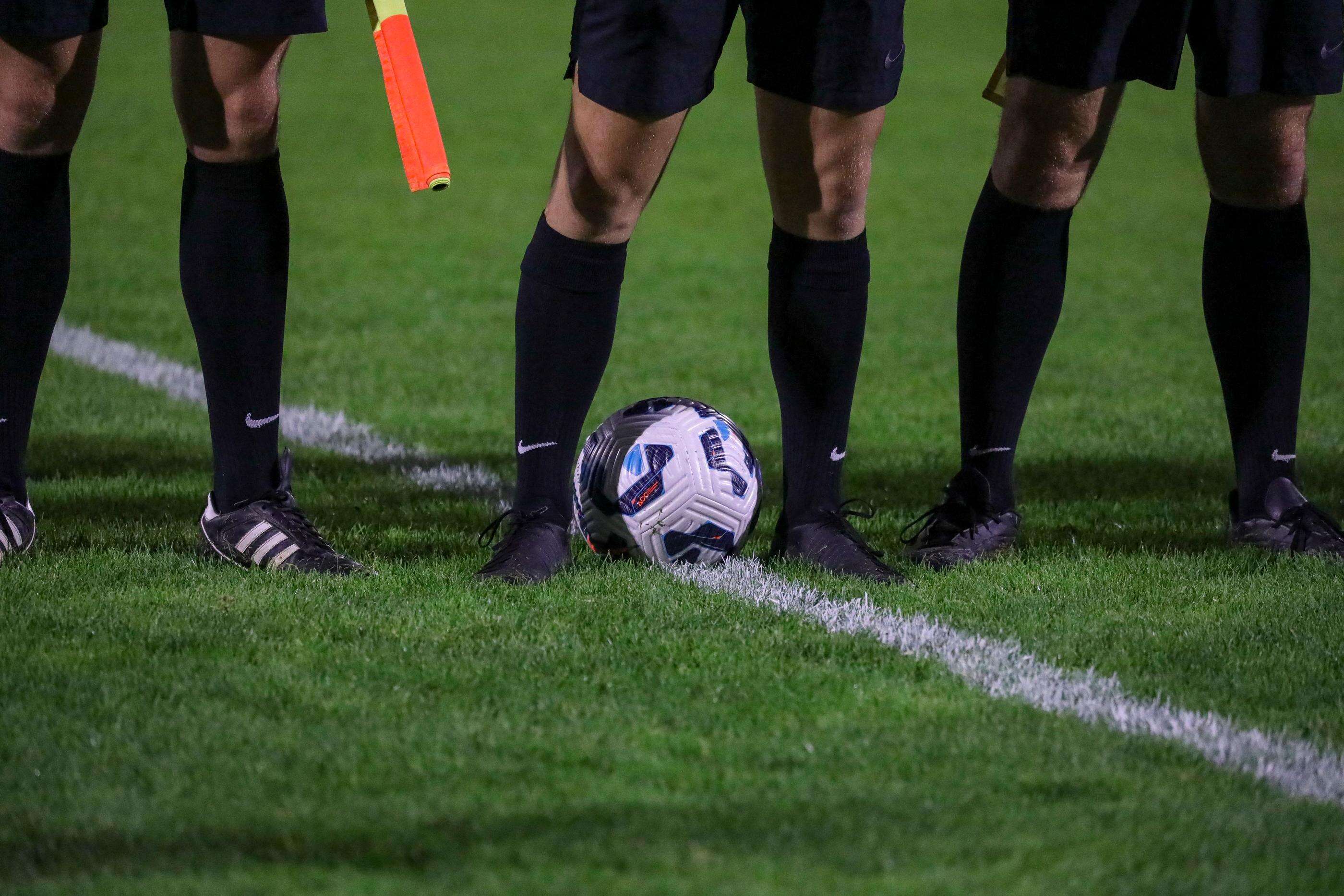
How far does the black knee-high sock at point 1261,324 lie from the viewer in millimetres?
3441

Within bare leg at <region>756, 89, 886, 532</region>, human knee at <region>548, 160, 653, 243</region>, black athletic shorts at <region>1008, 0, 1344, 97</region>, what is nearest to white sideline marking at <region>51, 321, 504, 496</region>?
bare leg at <region>756, 89, 886, 532</region>

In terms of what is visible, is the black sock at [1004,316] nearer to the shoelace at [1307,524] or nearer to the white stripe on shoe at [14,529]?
the shoelace at [1307,524]

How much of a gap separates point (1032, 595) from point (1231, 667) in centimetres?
47

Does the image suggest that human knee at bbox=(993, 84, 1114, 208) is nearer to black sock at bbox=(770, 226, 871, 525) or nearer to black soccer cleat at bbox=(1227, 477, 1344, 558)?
black sock at bbox=(770, 226, 871, 525)

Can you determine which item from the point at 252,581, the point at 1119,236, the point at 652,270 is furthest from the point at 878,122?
the point at 1119,236

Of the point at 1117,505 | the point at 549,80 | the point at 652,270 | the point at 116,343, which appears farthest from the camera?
the point at 549,80

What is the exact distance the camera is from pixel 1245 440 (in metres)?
3.50

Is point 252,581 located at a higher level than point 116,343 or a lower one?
higher

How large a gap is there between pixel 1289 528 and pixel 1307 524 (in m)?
0.04

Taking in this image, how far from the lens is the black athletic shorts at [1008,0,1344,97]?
10.3 feet

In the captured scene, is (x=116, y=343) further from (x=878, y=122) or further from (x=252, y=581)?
(x=878, y=122)

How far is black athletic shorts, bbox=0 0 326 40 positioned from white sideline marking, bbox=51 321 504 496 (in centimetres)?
129

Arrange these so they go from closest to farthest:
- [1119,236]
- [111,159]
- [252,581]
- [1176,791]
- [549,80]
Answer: [1176,791] < [252,581] < [1119,236] < [111,159] < [549,80]

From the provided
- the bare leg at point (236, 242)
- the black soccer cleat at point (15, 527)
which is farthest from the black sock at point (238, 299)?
the black soccer cleat at point (15, 527)
